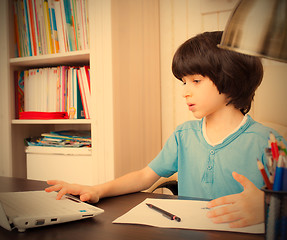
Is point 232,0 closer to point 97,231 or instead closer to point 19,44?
point 19,44

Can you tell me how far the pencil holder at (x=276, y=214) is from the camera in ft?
1.42

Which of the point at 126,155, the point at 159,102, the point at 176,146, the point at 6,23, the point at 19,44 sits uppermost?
the point at 6,23

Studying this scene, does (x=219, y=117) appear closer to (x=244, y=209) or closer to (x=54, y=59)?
(x=244, y=209)

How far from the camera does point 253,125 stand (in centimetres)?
100

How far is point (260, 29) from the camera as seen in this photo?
18.9 inches

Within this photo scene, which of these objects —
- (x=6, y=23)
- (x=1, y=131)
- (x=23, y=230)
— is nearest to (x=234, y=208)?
(x=23, y=230)

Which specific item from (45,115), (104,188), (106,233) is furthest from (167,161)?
(45,115)

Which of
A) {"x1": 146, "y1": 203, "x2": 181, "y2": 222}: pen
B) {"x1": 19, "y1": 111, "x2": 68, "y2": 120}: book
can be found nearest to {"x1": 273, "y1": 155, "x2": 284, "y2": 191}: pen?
{"x1": 146, "y1": 203, "x2": 181, "y2": 222}: pen

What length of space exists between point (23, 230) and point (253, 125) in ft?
2.52

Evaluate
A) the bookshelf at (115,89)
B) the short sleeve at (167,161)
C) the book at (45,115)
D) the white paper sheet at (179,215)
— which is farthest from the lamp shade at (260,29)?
the book at (45,115)

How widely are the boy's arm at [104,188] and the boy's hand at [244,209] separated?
12.9 inches

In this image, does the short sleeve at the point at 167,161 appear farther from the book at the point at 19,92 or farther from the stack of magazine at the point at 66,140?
the book at the point at 19,92

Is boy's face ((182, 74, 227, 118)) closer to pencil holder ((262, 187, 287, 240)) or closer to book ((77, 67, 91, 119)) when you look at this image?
pencil holder ((262, 187, 287, 240))

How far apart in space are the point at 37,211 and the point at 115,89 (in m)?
0.87
